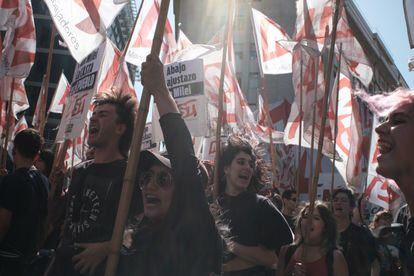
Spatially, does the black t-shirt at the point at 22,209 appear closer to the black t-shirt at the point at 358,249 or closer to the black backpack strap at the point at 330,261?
the black backpack strap at the point at 330,261

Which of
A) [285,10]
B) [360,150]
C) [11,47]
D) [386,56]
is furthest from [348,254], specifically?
[386,56]

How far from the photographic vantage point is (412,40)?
2736mm

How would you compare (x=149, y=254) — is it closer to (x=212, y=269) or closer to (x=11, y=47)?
(x=212, y=269)

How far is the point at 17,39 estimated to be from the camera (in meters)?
6.71

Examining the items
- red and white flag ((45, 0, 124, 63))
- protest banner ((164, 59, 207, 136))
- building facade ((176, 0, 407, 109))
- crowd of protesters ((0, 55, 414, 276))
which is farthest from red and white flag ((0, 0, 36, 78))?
building facade ((176, 0, 407, 109))

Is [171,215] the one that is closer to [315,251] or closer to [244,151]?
[244,151]

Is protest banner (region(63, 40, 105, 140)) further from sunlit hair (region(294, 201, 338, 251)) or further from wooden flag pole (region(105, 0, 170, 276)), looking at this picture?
wooden flag pole (region(105, 0, 170, 276))

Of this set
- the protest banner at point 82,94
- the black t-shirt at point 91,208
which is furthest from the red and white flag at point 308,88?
the black t-shirt at point 91,208

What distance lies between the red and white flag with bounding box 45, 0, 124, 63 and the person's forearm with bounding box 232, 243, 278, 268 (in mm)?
2530

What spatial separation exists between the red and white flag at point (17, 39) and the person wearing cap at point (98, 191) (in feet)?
12.3

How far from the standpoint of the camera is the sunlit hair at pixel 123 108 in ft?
9.93

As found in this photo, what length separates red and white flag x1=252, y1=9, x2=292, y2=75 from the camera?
10.1m

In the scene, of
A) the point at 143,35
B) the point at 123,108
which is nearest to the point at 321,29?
the point at 143,35

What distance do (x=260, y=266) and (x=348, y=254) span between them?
5.51 feet
